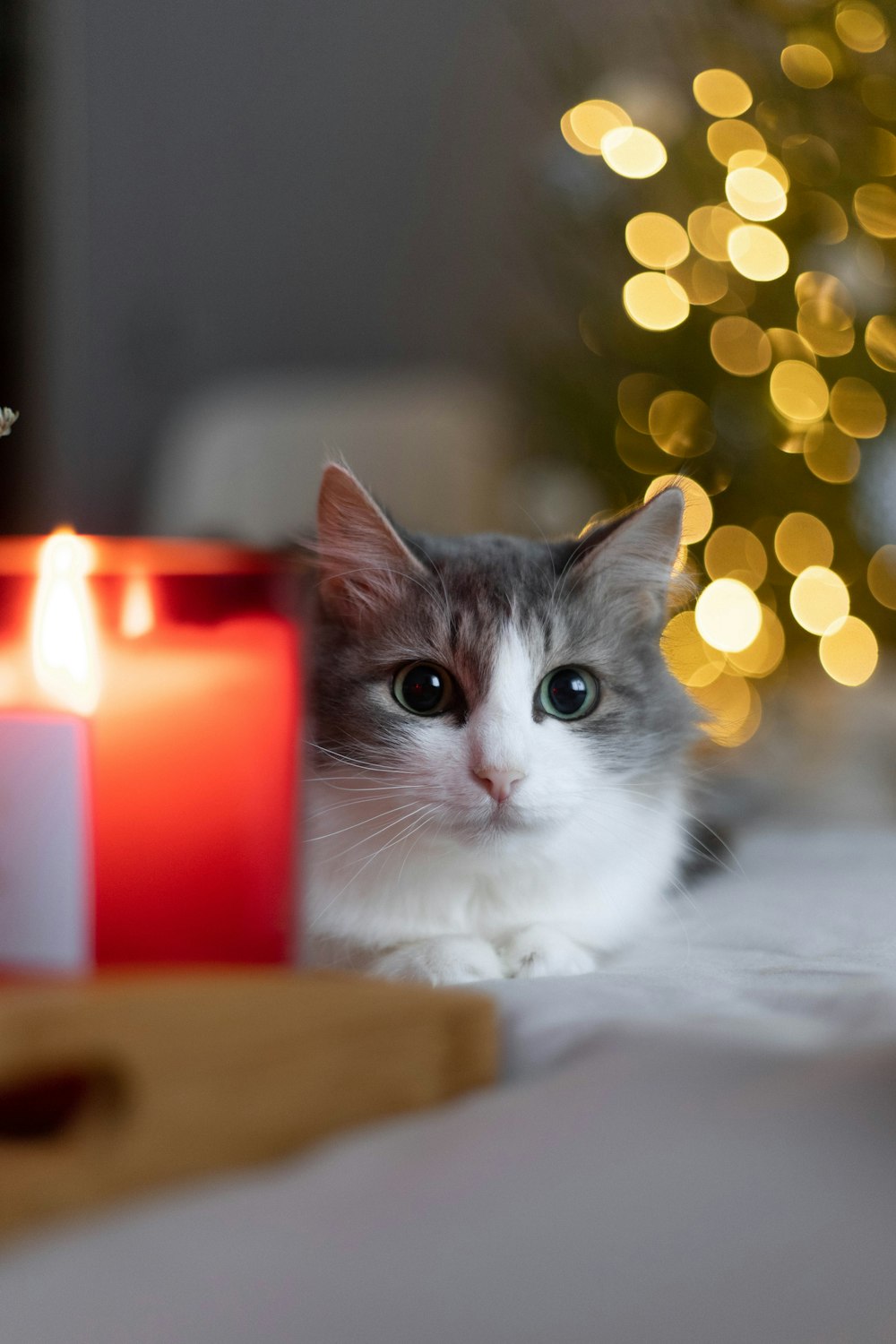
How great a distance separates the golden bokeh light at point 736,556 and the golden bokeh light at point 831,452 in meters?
0.18

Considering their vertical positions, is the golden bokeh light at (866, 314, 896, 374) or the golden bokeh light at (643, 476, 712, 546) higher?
the golden bokeh light at (866, 314, 896, 374)

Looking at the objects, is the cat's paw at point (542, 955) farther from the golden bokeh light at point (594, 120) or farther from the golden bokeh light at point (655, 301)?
the golden bokeh light at point (594, 120)

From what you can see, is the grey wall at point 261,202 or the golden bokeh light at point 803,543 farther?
the grey wall at point 261,202

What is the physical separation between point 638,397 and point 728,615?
0.49m

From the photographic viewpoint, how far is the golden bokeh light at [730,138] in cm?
213

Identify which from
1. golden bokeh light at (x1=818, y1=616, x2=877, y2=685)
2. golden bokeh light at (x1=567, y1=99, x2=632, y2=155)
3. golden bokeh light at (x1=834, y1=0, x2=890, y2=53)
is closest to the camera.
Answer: golden bokeh light at (x1=834, y1=0, x2=890, y2=53)

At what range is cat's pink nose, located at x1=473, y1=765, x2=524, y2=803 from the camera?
766 millimetres

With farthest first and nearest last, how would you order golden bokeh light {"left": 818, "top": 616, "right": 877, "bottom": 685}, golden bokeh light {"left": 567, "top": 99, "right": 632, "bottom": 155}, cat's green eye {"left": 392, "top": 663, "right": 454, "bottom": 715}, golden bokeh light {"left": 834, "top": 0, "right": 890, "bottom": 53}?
golden bokeh light {"left": 567, "top": 99, "right": 632, "bottom": 155} → golden bokeh light {"left": 818, "top": 616, "right": 877, "bottom": 685} → golden bokeh light {"left": 834, "top": 0, "right": 890, "bottom": 53} → cat's green eye {"left": 392, "top": 663, "right": 454, "bottom": 715}

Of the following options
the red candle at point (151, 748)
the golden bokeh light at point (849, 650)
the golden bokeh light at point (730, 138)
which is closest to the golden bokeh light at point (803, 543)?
the golden bokeh light at point (849, 650)

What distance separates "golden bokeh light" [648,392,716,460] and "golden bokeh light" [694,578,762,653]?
0.27m

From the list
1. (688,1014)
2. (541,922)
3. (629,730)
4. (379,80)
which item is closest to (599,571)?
(629,730)

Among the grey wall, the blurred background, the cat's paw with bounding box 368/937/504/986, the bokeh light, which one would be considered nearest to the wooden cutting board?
the cat's paw with bounding box 368/937/504/986

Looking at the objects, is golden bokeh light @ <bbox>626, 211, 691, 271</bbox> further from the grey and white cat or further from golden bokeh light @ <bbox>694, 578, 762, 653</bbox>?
the grey and white cat

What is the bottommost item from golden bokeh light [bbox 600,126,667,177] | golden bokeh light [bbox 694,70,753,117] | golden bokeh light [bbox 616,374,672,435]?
golden bokeh light [bbox 616,374,672,435]
